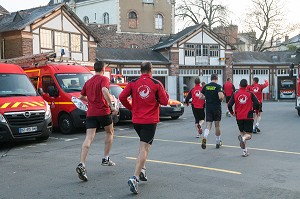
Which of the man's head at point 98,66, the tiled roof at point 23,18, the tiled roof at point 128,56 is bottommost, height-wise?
the man's head at point 98,66

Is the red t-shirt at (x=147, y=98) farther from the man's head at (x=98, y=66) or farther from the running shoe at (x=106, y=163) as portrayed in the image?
the running shoe at (x=106, y=163)

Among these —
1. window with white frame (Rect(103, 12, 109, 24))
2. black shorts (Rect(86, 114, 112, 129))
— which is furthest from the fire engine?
window with white frame (Rect(103, 12, 109, 24))

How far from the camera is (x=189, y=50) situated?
4181cm

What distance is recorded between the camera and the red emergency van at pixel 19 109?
10555mm

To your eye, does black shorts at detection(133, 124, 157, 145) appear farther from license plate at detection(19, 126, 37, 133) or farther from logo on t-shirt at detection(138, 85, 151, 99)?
license plate at detection(19, 126, 37, 133)

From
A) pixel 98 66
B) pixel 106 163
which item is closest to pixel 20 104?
pixel 106 163

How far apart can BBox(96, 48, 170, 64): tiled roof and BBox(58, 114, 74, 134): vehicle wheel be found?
22581 mm

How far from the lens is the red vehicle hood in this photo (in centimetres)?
1066

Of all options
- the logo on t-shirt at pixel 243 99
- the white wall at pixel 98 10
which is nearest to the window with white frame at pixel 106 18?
the white wall at pixel 98 10

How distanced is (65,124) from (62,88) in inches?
49.0

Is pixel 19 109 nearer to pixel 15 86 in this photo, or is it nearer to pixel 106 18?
pixel 15 86

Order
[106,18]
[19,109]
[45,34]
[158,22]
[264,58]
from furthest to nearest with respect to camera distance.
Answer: [158,22], [106,18], [264,58], [45,34], [19,109]

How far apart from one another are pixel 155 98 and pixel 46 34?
→ 23881mm

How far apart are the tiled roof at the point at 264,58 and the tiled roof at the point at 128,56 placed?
957cm
